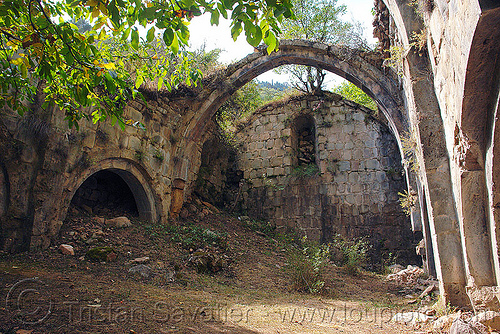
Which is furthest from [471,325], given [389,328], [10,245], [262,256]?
[10,245]

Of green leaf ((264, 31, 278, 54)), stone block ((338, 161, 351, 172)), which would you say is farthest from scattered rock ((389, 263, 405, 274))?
green leaf ((264, 31, 278, 54))

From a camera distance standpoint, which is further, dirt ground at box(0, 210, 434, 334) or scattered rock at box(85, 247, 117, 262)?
scattered rock at box(85, 247, 117, 262)

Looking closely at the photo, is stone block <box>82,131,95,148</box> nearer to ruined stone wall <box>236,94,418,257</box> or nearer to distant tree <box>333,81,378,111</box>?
ruined stone wall <box>236,94,418,257</box>

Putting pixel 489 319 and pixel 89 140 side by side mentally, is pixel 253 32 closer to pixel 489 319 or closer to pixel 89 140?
pixel 489 319

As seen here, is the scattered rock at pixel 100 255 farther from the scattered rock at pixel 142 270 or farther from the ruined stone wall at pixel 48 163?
the ruined stone wall at pixel 48 163

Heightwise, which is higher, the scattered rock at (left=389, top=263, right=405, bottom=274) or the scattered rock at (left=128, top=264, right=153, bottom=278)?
the scattered rock at (left=128, top=264, right=153, bottom=278)

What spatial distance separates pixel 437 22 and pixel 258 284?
4613 millimetres

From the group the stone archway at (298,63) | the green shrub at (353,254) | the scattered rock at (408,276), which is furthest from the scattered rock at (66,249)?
the scattered rock at (408,276)

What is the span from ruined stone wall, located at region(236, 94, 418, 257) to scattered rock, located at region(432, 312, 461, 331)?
5.29 m

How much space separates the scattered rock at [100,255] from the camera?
5.12 metres

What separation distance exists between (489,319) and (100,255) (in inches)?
198

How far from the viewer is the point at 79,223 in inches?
232

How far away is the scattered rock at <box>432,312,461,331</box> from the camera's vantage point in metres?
3.12

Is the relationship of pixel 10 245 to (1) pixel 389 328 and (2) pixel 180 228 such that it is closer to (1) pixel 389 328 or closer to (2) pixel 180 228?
(2) pixel 180 228
